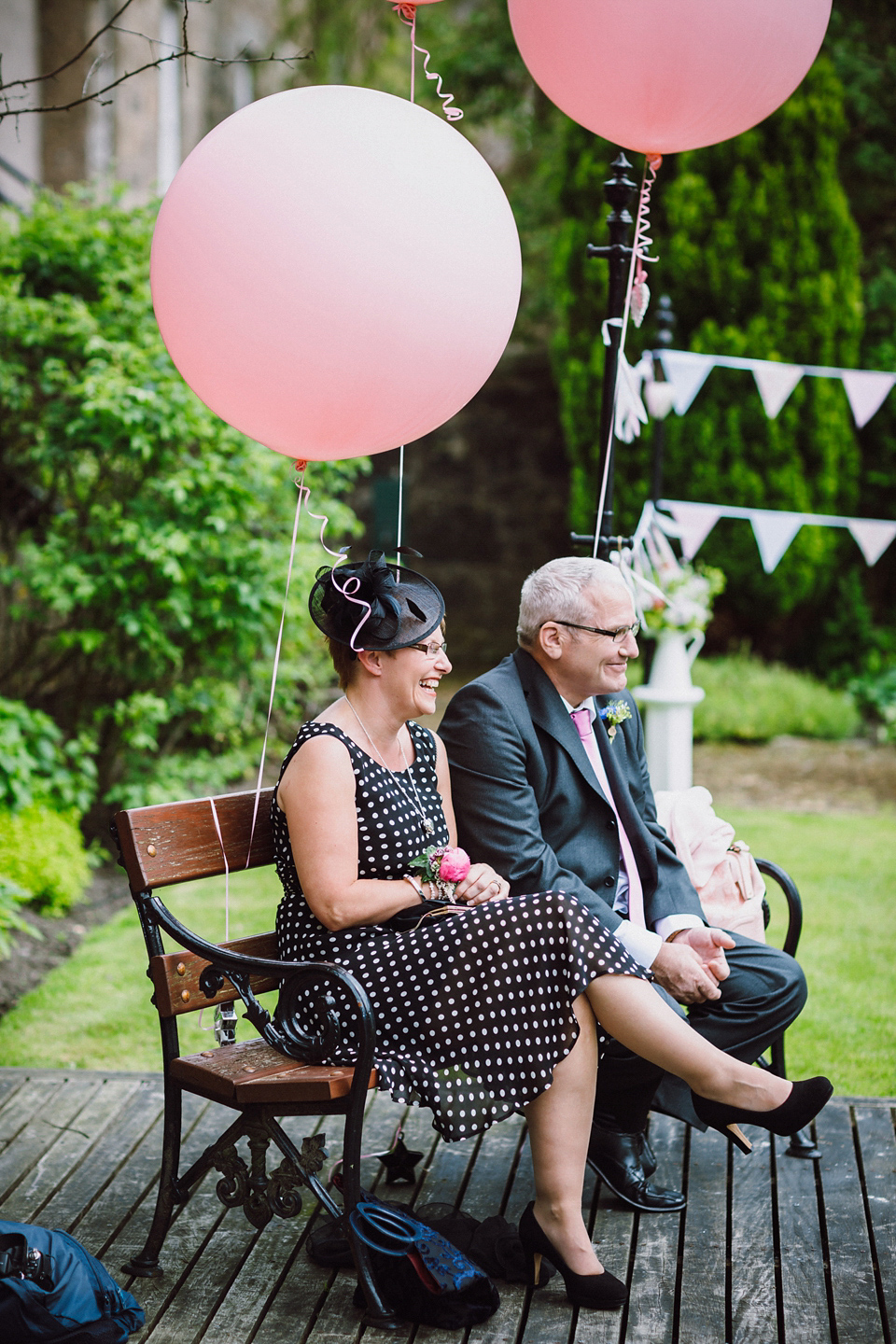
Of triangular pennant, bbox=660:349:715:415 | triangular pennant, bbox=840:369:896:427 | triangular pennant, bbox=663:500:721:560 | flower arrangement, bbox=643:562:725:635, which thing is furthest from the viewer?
triangular pennant, bbox=663:500:721:560

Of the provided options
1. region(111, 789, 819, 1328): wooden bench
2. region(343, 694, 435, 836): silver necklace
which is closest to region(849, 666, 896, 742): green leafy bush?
region(343, 694, 435, 836): silver necklace

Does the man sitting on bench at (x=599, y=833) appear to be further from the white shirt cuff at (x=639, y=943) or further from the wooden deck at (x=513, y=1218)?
the wooden deck at (x=513, y=1218)

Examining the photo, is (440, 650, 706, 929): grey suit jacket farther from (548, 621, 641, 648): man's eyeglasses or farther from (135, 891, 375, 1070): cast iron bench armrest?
(135, 891, 375, 1070): cast iron bench armrest

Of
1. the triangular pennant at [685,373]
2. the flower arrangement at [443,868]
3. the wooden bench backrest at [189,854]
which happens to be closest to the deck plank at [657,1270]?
the flower arrangement at [443,868]

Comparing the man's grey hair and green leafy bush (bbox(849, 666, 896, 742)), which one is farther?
green leafy bush (bbox(849, 666, 896, 742))

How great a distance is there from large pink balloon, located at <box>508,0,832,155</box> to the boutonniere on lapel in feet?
4.52

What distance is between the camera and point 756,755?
8.62 m

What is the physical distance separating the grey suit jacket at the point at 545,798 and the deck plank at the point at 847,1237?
680mm

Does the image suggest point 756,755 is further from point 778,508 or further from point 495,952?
point 495,952

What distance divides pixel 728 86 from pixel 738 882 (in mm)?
1926

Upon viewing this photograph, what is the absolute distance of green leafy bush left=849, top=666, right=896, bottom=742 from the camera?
9.09 m

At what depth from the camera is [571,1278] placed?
2514mm

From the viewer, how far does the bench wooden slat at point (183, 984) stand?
2662 mm

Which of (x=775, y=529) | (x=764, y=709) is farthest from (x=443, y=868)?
(x=764, y=709)
